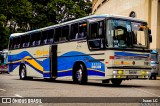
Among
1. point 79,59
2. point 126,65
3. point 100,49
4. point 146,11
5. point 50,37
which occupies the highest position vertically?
point 146,11

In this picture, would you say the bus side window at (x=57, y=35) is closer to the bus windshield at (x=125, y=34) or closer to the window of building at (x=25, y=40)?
the window of building at (x=25, y=40)

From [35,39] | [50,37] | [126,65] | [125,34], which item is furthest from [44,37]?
[126,65]

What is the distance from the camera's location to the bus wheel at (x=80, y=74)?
1791cm

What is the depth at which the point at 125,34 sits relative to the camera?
16719mm

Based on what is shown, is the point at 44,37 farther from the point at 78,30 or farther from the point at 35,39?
the point at 78,30

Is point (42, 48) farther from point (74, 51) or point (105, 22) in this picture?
point (105, 22)

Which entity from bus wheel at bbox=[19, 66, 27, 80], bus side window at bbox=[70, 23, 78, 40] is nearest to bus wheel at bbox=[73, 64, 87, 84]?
bus side window at bbox=[70, 23, 78, 40]

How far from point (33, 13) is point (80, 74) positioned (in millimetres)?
38402

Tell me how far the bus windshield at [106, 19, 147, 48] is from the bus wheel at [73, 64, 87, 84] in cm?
234

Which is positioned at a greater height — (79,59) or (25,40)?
(25,40)

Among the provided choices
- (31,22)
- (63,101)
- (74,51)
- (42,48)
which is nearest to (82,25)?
(74,51)

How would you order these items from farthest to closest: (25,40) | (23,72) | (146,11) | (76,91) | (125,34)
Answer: (146,11), (23,72), (25,40), (125,34), (76,91)

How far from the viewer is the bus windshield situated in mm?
16291

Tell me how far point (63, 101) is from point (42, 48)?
1230 cm
